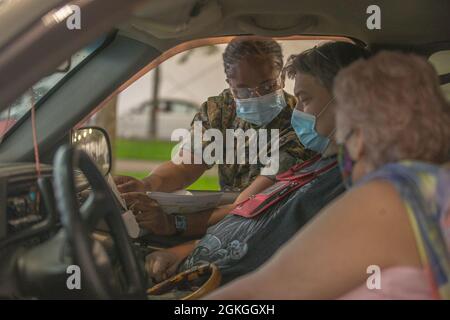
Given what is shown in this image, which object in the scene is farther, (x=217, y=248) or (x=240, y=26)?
(x=240, y=26)

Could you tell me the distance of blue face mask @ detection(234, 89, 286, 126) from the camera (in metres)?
3.65

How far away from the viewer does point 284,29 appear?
3.40 m

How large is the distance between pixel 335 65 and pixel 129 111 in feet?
31.5

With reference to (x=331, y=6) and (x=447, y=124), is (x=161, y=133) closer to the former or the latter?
(x=331, y=6)

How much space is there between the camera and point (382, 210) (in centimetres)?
176

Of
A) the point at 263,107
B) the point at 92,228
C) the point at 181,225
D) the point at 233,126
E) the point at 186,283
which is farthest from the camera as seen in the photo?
the point at 233,126

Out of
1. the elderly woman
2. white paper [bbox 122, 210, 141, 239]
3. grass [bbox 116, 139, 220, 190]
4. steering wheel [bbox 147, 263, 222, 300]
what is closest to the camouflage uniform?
white paper [bbox 122, 210, 141, 239]

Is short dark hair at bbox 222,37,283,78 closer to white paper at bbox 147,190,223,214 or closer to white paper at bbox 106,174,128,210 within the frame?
white paper at bbox 147,190,223,214

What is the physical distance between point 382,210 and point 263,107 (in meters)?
1.93

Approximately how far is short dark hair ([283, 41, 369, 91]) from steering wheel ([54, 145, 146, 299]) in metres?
1.11

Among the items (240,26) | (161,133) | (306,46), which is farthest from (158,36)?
(161,133)

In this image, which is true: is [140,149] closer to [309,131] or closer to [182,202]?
[182,202]

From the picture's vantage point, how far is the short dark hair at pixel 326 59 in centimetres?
309

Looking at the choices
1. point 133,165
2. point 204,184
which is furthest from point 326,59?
point 133,165
